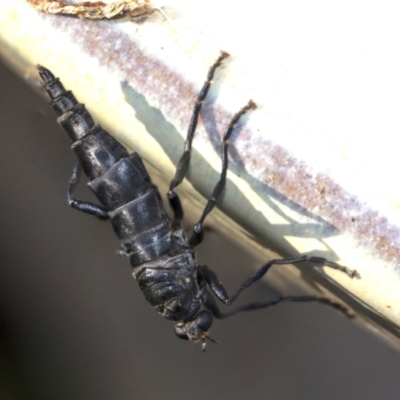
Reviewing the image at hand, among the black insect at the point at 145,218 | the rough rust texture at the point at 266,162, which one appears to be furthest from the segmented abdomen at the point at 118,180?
the rough rust texture at the point at 266,162

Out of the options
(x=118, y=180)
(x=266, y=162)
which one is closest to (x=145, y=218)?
(x=118, y=180)

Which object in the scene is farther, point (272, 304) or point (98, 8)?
point (272, 304)

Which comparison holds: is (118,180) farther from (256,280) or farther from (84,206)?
(256,280)

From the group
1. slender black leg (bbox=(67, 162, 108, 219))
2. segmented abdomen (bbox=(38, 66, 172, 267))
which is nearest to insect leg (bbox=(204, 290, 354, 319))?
segmented abdomen (bbox=(38, 66, 172, 267))

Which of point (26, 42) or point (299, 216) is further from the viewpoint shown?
point (26, 42)

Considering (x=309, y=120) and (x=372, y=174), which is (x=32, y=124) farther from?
(x=372, y=174)

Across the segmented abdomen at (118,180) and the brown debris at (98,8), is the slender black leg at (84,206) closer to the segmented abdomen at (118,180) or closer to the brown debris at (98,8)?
the segmented abdomen at (118,180)

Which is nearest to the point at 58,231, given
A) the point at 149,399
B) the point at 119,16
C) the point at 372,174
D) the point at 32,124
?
the point at 32,124
